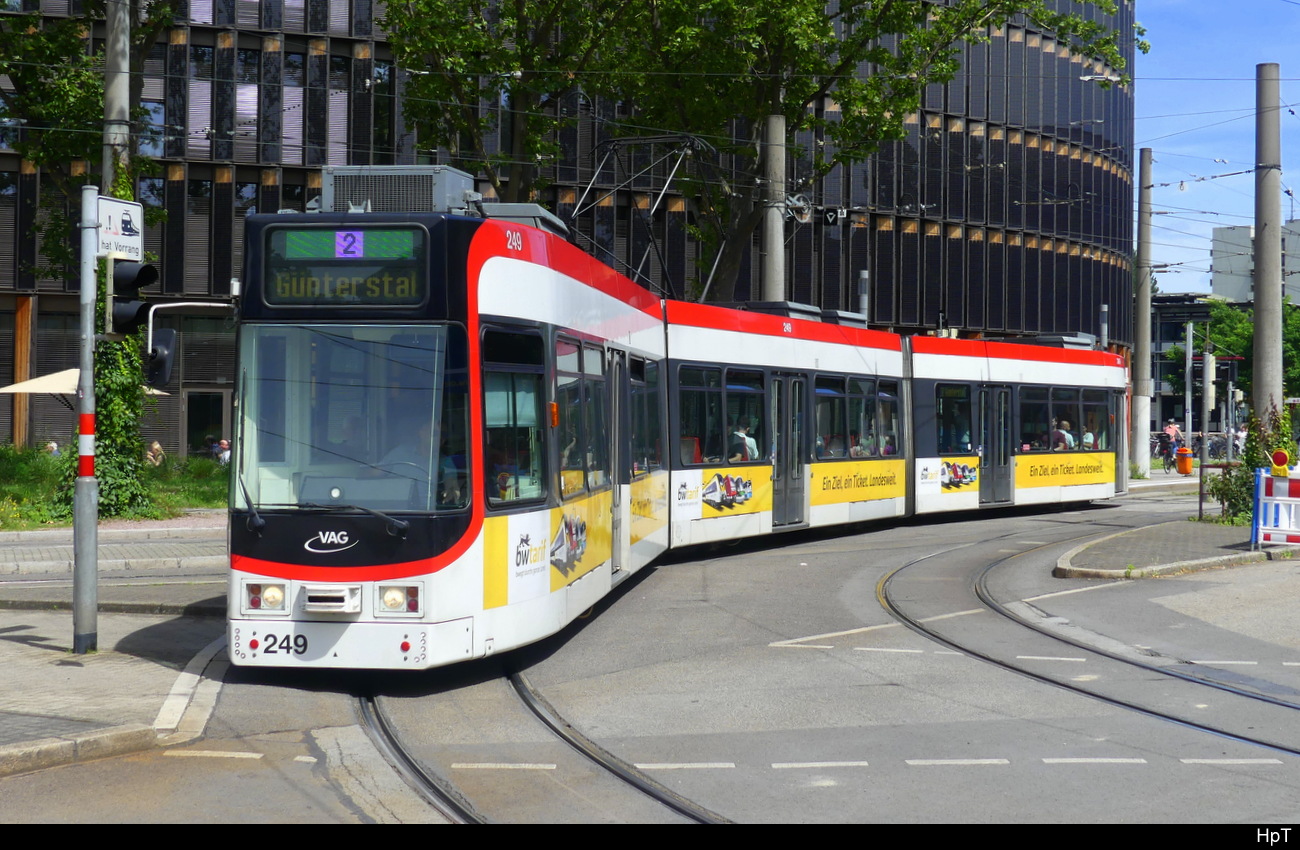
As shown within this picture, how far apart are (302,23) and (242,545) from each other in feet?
106

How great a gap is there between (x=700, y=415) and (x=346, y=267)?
8703 mm

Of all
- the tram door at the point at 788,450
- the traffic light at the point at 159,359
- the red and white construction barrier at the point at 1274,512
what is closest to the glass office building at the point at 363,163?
the tram door at the point at 788,450

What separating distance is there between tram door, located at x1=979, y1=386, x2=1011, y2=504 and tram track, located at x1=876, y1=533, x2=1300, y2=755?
1077 cm

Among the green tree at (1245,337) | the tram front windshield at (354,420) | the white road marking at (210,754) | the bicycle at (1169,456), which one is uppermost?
the green tree at (1245,337)

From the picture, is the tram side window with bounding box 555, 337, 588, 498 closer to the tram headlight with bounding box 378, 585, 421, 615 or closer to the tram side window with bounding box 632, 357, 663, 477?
the tram headlight with bounding box 378, 585, 421, 615

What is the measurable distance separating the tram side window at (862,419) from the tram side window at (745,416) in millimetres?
2658

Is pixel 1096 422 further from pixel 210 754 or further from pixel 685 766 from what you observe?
pixel 210 754

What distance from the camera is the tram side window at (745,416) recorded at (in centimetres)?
1788

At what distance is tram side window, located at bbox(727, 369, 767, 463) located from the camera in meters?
17.9

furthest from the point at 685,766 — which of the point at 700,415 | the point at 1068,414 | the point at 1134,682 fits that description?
the point at 1068,414

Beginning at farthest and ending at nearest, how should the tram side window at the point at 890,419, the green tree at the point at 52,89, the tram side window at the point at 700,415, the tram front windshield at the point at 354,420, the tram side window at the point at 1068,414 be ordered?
the tram side window at the point at 1068,414
the green tree at the point at 52,89
the tram side window at the point at 890,419
the tram side window at the point at 700,415
the tram front windshield at the point at 354,420

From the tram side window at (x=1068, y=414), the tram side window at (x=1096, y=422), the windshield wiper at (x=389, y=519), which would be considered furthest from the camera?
the tram side window at (x=1096, y=422)

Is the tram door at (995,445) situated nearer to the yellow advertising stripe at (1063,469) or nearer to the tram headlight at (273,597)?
the yellow advertising stripe at (1063,469)

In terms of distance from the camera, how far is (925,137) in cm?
4584
